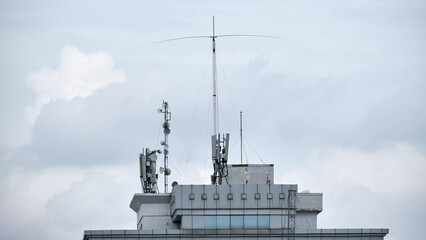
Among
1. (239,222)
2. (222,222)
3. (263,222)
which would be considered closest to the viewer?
(222,222)

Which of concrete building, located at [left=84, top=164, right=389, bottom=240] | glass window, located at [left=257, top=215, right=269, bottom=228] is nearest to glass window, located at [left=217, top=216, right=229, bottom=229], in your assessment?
concrete building, located at [left=84, top=164, right=389, bottom=240]

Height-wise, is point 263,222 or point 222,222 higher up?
point 263,222

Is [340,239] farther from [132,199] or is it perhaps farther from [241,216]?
[132,199]

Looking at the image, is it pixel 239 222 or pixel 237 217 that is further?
pixel 239 222

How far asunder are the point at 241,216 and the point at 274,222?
3768 mm

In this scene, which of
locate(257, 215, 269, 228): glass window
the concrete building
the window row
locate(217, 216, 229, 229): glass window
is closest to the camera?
the concrete building

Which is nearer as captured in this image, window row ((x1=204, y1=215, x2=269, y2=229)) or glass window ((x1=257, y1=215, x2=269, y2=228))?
window row ((x1=204, y1=215, x2=269, y2=229))

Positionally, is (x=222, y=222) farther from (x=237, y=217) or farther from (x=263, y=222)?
(x=263, y=222)

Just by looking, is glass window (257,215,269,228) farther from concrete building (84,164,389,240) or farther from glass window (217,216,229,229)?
glass window (217,216,229,229)

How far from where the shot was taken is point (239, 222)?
187250 millimetres

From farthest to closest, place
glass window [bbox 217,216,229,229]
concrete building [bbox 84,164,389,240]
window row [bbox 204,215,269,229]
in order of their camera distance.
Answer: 1. glass window [bbox 217,216,229,229]
2. window row [bbox 204,215,269,229]
3. concrete building [bbox 84,164,389,240]

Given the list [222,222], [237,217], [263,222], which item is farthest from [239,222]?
[263,222]

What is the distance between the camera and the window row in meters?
187

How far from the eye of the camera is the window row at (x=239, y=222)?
186875 mm
